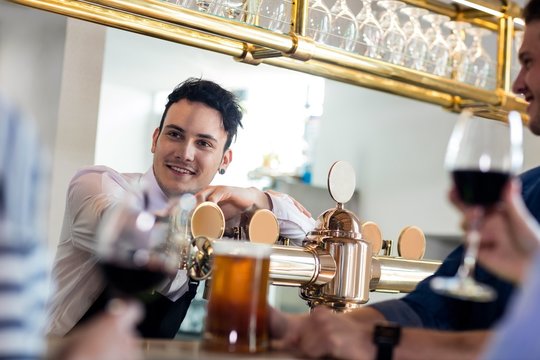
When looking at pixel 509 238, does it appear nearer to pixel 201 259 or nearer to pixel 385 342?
pixel 385 342

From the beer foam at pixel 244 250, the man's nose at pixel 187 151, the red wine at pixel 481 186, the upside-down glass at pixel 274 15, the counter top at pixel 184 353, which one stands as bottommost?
the counter top at pixel 184 353

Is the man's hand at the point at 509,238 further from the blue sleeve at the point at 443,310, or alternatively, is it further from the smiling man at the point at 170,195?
the smiling man at the point at 170,195

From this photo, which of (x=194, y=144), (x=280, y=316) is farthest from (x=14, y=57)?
(x=280, y=316)

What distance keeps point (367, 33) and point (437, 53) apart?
38 centimetres

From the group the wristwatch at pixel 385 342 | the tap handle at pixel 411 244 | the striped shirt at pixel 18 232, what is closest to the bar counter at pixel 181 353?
the wristwatch at pixel 385 342

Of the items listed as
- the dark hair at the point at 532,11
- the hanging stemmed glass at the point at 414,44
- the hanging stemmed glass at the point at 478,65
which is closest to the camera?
the dark hair at the point at 532,11

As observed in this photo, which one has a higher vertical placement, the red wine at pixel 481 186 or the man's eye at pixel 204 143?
the man's eye at pixel 204 143

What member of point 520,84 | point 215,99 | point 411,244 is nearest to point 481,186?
point 520,84

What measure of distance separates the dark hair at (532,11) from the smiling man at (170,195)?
1.04 metres

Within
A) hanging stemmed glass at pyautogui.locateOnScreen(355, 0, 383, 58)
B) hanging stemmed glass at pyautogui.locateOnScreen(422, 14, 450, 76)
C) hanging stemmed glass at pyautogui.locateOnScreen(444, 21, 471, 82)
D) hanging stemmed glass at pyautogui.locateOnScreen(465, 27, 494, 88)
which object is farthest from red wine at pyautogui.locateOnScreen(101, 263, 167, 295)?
hanging stemmed glass at pyautogui.locateOnScreen(465, 27, 494, 88)

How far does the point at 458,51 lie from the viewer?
3.31 m

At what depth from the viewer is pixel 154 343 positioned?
148 centimetres

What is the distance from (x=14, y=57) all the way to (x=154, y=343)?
3639 mm

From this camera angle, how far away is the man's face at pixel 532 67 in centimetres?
204
